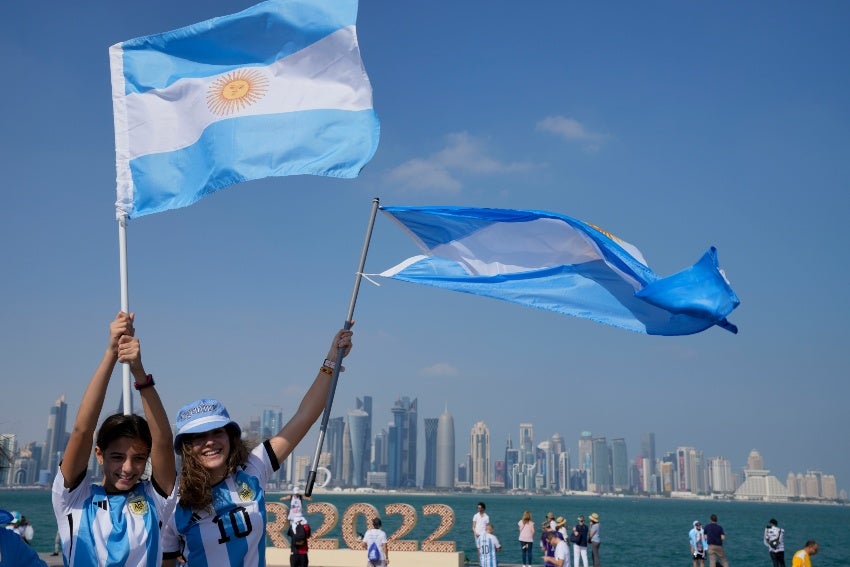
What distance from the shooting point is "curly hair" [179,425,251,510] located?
3.48m

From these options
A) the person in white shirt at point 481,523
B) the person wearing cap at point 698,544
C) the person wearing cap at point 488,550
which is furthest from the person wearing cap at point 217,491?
the person wearing cap at point 698,544

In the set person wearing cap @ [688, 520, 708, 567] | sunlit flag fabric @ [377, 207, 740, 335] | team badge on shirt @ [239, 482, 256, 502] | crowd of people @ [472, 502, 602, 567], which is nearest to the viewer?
team badge on shirt @ [239, 482, 256, 502]

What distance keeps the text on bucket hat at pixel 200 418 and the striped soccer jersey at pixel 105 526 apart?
1.03 feet

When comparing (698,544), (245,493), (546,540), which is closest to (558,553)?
(546,540)

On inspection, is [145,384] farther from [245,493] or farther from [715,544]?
[715,544]

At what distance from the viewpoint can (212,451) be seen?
3619 millimetres

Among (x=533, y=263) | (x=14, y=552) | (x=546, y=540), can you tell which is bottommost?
(x=546, y=540)

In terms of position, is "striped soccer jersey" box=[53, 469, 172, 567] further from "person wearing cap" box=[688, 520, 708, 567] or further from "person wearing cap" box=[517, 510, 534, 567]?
"person wearing cap" box=[688, 520, 708, 567]

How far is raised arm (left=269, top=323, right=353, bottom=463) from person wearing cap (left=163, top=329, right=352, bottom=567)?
173 mm

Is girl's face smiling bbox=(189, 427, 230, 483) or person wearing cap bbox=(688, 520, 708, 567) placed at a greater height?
girl's face smiling bbox=(189, 427, 230, 483)

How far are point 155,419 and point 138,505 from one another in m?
0.36

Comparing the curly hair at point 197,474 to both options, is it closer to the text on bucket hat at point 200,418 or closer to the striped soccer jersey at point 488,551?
the text on bucket hat at point 200,418

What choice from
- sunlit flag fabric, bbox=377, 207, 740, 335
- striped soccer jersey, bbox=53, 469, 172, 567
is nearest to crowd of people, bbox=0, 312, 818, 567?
striped soccer jersey, bbox=53, 469, 172, 567

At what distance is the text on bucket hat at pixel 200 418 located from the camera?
3539 millimetres
